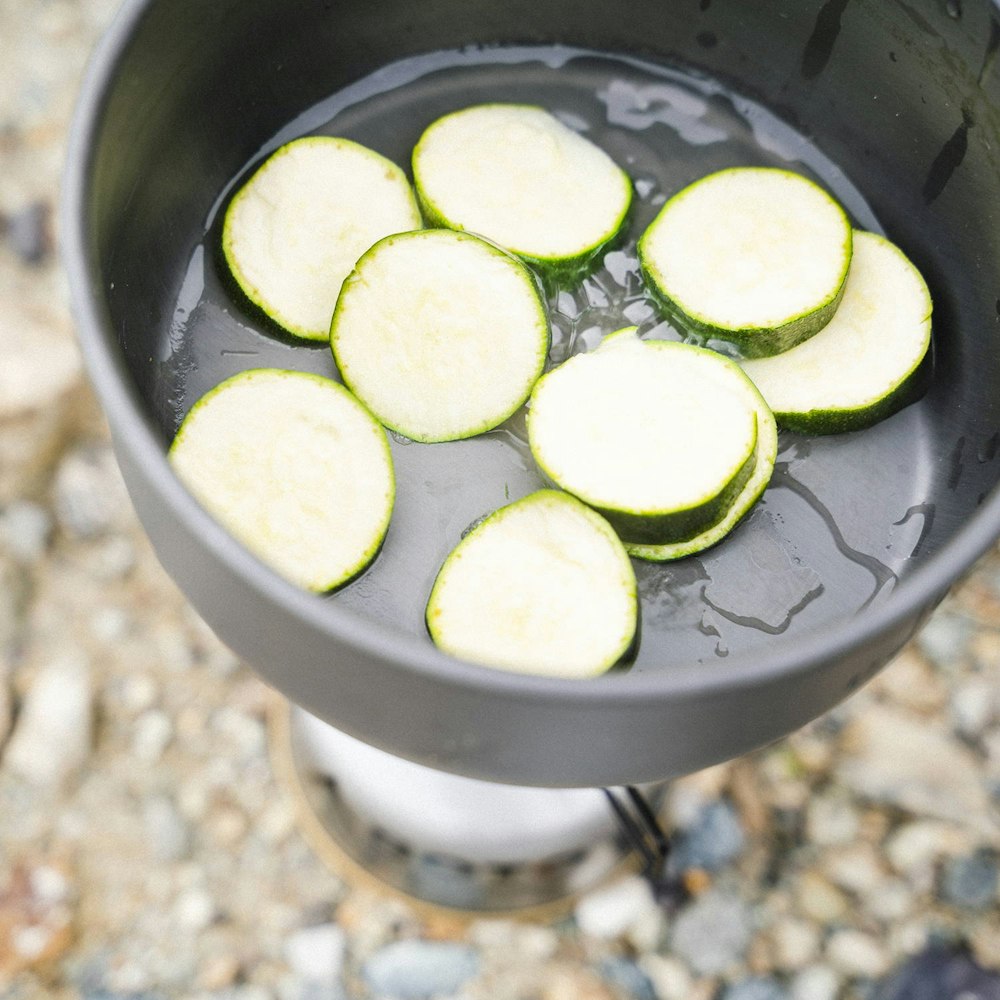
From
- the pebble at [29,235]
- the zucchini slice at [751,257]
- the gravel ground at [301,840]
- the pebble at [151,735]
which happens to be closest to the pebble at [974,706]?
the gravel ground at [301,840]

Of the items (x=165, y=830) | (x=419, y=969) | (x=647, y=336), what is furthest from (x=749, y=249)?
(x=165, y=830)

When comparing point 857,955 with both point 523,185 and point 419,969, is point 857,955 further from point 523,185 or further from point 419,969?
point 523,185

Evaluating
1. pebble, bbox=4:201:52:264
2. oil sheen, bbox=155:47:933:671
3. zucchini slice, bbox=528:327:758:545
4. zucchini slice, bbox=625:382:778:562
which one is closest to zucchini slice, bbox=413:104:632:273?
oil sheen, bbox=155:47:933:671

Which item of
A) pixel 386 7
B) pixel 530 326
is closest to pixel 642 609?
pixel 530 326

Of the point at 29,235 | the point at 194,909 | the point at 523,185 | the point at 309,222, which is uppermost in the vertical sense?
the point at 523,185

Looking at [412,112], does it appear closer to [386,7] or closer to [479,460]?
[386,7]

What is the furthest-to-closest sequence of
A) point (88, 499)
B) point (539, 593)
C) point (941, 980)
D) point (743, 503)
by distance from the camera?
point (88, 499) → point (941, 980) → point (743, 503) → point (539, 593)

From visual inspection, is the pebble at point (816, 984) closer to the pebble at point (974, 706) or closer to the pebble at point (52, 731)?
the pebble at point (974, 706)
